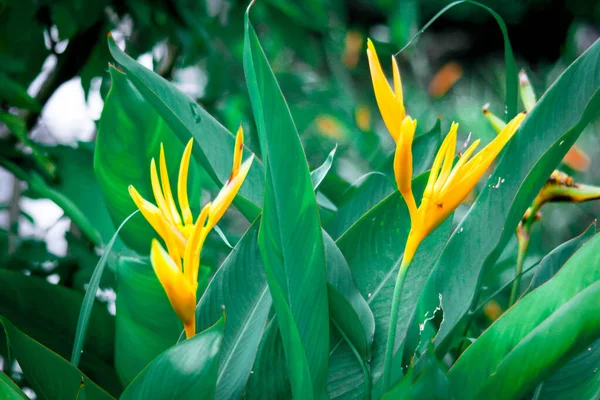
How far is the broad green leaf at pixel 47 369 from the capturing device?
0.29 meters

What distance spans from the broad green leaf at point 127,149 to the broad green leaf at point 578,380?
0.83 feet

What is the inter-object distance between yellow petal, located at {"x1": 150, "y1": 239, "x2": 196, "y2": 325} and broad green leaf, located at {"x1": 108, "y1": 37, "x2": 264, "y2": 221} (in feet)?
0.28

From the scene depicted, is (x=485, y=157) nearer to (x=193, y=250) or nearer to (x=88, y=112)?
(x=193, y=250)

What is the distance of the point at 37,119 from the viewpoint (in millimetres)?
804

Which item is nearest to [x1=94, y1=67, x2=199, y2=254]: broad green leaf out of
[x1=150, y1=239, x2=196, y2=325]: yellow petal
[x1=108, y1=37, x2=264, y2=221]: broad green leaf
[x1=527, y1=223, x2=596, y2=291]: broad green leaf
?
[x1=108, y1=37, x2=264, y2=221]: broad green leaf

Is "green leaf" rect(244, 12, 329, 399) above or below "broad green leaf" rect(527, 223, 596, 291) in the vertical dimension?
above

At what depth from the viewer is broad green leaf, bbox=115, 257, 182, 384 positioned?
1.20ft

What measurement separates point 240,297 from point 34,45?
541 mm

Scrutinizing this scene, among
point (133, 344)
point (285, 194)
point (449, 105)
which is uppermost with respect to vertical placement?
point (285, 194)

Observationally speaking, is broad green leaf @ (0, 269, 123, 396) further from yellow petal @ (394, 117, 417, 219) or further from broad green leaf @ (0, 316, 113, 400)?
yellow petal @ (394, 117, 417, 219)

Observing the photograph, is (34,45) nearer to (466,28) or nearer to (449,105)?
(449,105)

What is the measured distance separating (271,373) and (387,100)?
0.15 meters

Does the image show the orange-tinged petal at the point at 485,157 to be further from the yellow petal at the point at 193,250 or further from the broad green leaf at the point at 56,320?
the broad green leaf at the point at 56,320

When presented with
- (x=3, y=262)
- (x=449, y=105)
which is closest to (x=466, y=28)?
(x=449, y=105)
